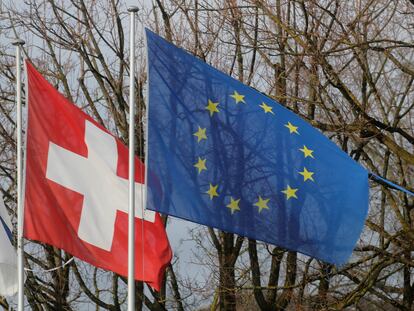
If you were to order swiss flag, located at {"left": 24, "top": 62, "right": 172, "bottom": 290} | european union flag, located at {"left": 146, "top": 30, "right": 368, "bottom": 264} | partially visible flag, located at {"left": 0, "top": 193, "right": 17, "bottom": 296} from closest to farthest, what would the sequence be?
european union flag, located at {"left": 146, "top": 30, "right": 368, "bottom": 264}, swiss flag, located at {"left": 24, "top": 62, "right": 172, "bottom": 290}, partially visible flag, located at {"left": 0, "top": 193, "right": 17, "bottom": 296}

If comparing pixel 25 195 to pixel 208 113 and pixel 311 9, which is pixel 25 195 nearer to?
pixel 208 113

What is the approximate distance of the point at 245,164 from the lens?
8695mm

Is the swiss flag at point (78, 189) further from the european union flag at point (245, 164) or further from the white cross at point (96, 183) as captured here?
the european union flag at point (245, 164)

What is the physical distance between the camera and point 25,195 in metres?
9.63

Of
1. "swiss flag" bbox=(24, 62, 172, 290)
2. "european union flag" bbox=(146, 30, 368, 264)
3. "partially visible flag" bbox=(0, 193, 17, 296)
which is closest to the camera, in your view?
"european union flag" bbox=(146, 30, 368, 264)

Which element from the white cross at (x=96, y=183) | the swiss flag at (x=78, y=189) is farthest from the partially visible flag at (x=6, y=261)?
the white cross at (x=96, y=183)

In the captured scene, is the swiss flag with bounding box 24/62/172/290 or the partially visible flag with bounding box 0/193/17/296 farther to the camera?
the partially visible flag with bounding box 0/193/17/296

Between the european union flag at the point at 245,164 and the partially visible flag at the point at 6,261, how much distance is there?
2822mm

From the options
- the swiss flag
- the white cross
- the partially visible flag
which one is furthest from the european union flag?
the partially visible flag

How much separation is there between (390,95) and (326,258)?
9123 millimetres

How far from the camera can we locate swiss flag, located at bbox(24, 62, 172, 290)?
936 centimetres

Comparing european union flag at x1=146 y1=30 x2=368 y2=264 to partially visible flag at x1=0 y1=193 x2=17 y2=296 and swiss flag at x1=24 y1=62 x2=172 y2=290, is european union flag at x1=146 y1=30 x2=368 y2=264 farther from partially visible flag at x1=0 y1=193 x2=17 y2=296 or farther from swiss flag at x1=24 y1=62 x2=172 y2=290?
partially visible flag at x1=0 y1=193 x2=17 y2=296

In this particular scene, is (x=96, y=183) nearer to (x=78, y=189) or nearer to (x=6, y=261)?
(x=78, y=189)

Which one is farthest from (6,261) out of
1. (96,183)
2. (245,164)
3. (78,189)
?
(245,164)
